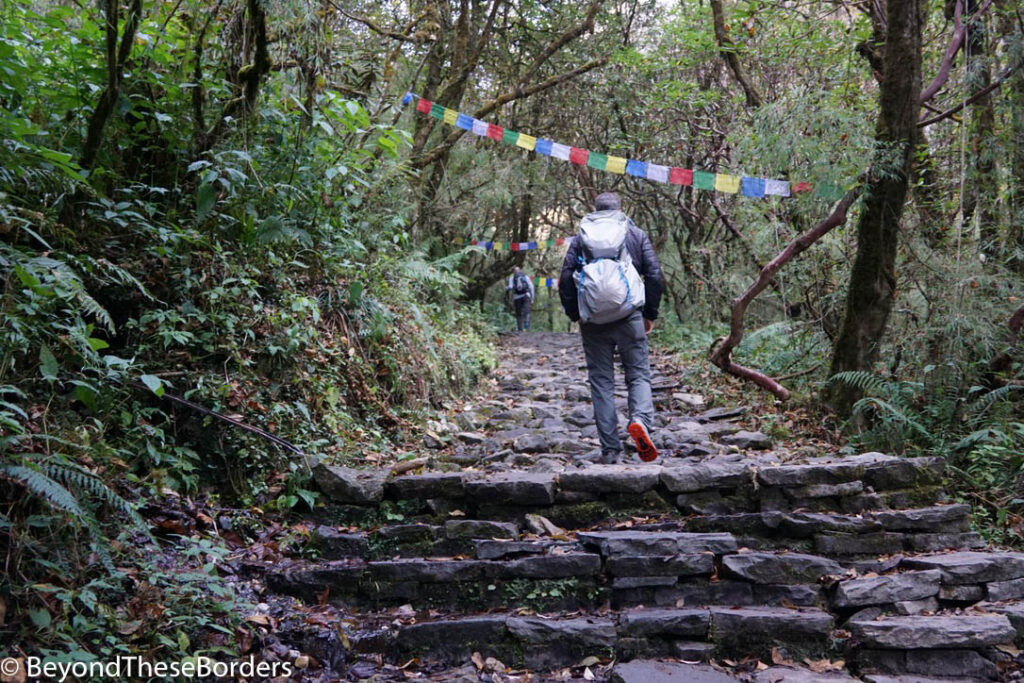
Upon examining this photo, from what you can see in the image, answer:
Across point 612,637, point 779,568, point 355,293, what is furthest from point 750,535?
point 355,293

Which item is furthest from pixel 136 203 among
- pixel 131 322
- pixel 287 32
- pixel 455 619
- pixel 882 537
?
pixel 882 537

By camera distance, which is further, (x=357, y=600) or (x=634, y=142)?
(x=634, y=142)

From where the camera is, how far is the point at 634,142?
15.6 m

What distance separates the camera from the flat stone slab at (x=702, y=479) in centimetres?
445

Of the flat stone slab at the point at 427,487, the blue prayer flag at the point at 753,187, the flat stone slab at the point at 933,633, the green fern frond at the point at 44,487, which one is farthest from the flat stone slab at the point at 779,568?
the blue prayer flag at the point at 753,187

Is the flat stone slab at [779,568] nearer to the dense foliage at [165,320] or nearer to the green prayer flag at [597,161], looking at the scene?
the dense foliage at [165,320]

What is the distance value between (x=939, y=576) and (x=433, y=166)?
11385 mm

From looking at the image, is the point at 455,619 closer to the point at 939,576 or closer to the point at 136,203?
the point at 939,576

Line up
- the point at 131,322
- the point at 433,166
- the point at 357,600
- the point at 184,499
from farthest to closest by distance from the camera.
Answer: the point at 433,166 < the point at 131,322 < the point at 184,499 < the point at 357,600

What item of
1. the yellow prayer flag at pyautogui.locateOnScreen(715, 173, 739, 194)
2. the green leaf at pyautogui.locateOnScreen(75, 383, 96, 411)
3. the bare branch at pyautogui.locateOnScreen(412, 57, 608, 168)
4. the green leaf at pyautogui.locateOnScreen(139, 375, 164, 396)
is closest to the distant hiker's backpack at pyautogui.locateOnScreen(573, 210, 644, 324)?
the green leaf at pyautogui.locateOnScreen(139, 375, 164, 396)

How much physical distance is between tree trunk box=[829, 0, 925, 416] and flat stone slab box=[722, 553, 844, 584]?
117 inches

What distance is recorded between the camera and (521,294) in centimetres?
1922

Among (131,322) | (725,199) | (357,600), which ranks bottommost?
(357,600)

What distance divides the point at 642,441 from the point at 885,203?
10.3ft
